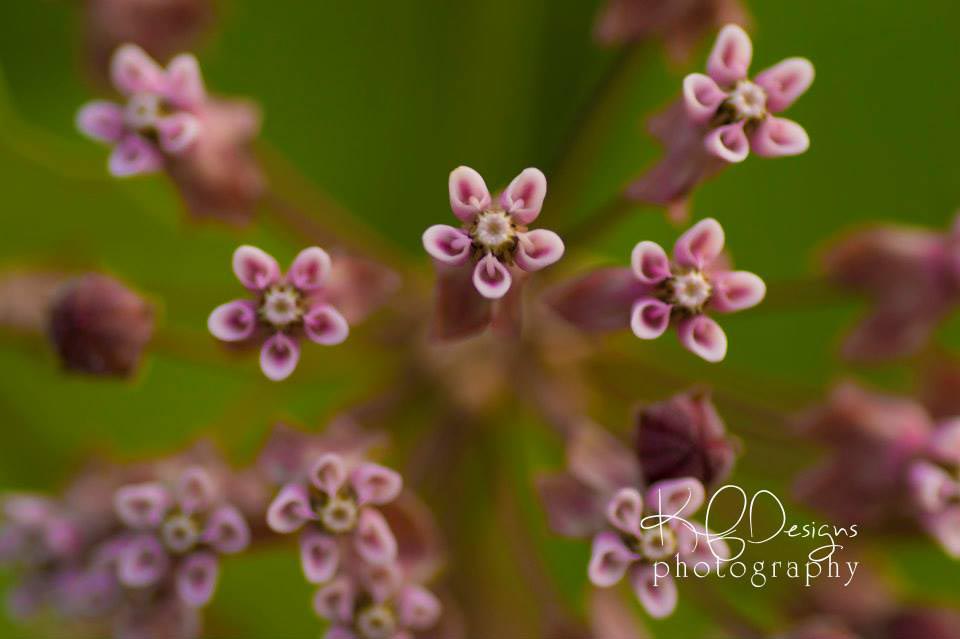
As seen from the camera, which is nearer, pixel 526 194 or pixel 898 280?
pixel 526 194

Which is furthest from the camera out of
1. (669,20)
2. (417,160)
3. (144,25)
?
(417,160)

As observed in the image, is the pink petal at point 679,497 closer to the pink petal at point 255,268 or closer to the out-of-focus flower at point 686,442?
the out-of-focus flower at point 686,442

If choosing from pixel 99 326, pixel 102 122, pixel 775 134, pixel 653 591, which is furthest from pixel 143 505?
pixel 775 134

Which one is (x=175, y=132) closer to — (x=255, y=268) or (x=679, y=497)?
(x=255, y=268)

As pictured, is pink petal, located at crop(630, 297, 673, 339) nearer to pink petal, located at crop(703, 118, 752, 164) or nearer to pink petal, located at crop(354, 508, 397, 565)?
pink petal, located at crop(703, 118, 752, 164)

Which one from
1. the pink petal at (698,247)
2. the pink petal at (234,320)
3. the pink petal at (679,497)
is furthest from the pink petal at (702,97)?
the pink petal at (234,320)

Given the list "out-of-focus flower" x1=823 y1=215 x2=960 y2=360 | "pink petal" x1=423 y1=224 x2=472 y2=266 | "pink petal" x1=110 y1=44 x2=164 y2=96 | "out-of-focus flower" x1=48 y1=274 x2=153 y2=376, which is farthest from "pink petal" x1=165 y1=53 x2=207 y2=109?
"out-of-focus flower" x1=823 y1=215 x2=960 y2=360

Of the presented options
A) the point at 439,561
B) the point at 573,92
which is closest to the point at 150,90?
the point at 439,561
